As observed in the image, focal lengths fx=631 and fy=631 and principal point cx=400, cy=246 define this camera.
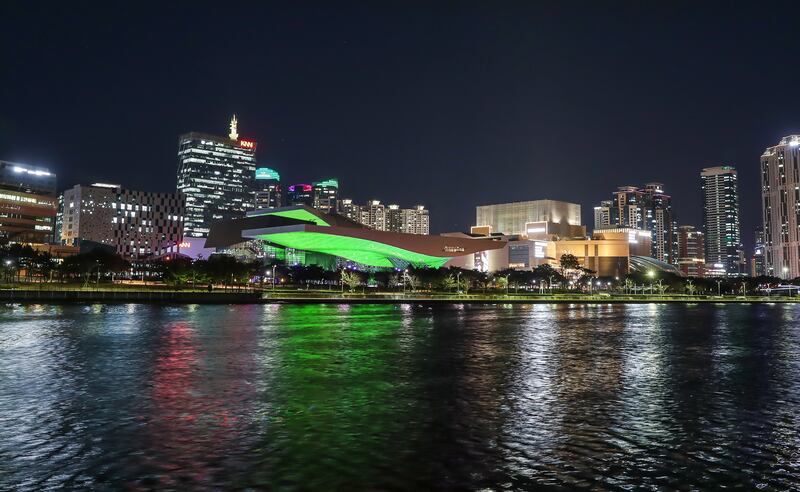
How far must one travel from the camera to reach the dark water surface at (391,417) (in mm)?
8008

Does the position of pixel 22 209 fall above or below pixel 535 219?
below

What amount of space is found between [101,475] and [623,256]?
165665 millimetres

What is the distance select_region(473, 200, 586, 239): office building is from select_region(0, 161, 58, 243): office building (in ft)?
361

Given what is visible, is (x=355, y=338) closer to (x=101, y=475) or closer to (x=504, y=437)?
(x=504, y=437)

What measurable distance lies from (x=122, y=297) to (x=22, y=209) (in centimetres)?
7655

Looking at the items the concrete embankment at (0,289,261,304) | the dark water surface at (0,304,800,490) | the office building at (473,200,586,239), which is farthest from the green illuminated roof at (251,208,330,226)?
the dark water surface at (0,304,800,490)

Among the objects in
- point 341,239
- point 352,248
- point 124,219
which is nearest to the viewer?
point 341,239

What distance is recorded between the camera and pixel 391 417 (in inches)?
444

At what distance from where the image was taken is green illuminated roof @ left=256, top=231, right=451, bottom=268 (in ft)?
370

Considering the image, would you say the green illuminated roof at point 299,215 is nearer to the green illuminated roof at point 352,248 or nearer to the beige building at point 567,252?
the green illuminated roof at point 352,248

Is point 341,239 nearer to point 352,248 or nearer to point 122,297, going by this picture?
point 352,248

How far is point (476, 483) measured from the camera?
761 cm

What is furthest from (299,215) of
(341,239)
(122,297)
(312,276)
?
(122,297)

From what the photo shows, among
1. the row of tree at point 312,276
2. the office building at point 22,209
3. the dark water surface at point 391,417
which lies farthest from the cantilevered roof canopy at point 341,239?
the dark water surface at point 391,417
